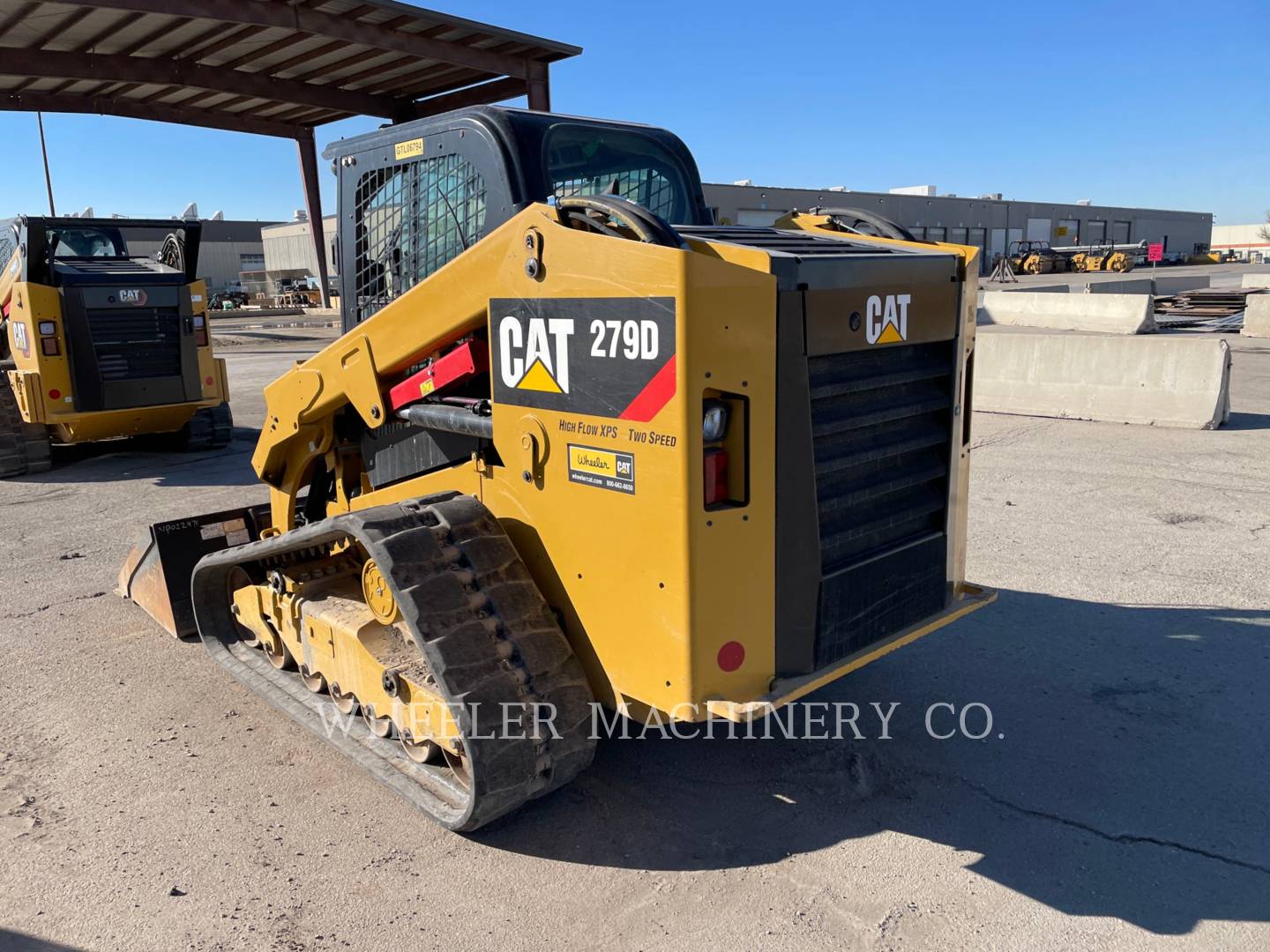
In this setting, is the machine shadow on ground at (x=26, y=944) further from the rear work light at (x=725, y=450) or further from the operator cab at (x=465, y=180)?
the operator cab at (x=465, y=180)

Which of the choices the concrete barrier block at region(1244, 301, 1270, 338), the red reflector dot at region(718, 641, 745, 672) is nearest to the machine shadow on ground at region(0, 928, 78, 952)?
the red reflector dot at region(718, 641, 745, 672)

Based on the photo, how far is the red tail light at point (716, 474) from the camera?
2.84 m

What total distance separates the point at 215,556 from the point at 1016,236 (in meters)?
77.5

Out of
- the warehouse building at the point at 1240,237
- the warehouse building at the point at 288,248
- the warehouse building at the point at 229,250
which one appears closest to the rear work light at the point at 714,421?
the warehouse building at the point at 288,248

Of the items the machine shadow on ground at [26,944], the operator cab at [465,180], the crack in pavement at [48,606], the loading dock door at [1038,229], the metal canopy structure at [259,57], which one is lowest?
the machine shadow on ground at [26,944]

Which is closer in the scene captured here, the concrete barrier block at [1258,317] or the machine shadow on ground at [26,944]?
the machine shadow on ground at [26,944]

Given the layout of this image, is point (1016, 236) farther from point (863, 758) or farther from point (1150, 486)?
point (863, 758)

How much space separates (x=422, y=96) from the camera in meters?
19.8

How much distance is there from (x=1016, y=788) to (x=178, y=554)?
4209mm

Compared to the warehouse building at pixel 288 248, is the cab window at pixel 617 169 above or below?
below

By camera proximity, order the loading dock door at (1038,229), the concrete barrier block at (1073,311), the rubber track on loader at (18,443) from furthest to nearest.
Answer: the loading dock door at (1038,229) < the concrete barrier block at (1073,311) < the rubber track on loader at (18,443)

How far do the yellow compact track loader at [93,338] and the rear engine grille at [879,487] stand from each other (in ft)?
28.8

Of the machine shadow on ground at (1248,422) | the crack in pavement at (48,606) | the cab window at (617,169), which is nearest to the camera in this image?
the cab window at (617,169)

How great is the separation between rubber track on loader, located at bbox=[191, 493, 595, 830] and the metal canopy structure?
1434 cm
